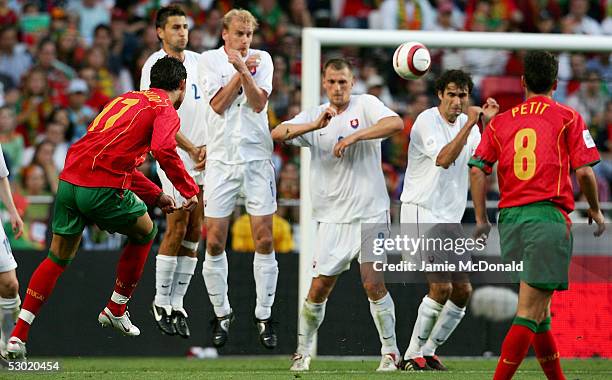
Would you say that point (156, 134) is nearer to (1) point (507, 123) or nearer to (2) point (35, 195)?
(1) point (507, 123)

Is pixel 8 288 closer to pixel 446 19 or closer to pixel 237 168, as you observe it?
pixel 237 168

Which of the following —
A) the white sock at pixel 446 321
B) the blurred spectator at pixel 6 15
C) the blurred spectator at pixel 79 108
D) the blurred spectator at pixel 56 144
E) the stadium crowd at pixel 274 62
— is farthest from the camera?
the blurred spectator at pixel 6 15

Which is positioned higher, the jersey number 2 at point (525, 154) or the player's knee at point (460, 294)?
the jersey number 2 at point (525, 154)

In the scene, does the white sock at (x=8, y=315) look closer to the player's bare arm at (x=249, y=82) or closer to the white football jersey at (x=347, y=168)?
the player's bare arm at (x=249, y=82)

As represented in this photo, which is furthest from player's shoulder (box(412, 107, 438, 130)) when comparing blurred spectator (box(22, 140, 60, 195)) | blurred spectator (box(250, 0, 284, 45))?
blurred spectator (box(250, 0, 284, 45))

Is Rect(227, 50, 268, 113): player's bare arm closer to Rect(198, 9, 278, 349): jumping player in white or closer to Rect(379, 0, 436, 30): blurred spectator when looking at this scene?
Rect(198, 9, 278, 349): jumping player in white

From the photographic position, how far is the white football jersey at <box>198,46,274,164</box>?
10.4 meters

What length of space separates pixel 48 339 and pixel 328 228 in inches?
154

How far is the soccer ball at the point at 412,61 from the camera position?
10.4m

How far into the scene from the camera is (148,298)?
12.4 meters

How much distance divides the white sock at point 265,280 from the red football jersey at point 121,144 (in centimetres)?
161

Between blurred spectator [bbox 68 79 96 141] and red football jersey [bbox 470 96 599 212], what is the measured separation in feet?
27.4

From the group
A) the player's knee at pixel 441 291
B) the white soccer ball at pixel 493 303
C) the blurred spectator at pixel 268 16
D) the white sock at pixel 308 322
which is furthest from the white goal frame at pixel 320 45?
the blurred spectator at pixel 268 16

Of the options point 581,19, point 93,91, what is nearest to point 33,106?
point 93,91
